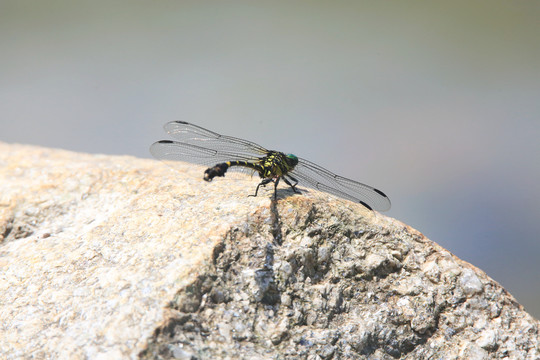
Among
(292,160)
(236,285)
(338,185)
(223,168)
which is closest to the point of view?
(236,285)

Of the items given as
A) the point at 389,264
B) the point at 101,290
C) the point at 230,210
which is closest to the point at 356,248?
the point at 389,264

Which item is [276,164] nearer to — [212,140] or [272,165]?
[272,165]

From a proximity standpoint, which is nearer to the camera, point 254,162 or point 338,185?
point 338,185

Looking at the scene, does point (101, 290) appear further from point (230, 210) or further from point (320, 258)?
point (320, 258)

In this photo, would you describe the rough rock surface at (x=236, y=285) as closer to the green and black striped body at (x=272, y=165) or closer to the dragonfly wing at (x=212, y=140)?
the green and black striped body at (x=272, y=165)

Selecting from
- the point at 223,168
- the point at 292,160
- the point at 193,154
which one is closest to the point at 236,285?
the point at 223,168

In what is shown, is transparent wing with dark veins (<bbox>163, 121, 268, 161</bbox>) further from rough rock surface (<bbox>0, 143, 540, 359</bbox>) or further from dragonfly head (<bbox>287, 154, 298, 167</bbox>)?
rough rock surface (<bbox>0, 143, 540, 359</bbox>)

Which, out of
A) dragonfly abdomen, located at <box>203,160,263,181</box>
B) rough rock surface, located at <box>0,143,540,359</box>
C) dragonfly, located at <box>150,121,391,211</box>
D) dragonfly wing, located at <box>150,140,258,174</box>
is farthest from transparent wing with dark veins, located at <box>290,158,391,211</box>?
dragonfly wing, located at <box>150,140,258,174</box>
